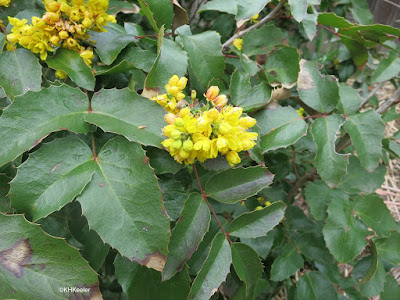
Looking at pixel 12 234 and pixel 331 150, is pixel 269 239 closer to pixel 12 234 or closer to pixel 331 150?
pixel 331 150

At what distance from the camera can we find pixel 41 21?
2.72 feet

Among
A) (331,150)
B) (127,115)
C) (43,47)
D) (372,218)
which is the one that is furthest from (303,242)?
(43,47)

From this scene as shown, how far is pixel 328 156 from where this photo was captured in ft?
3.17

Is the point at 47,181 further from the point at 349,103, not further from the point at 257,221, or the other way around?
the point at 349,103

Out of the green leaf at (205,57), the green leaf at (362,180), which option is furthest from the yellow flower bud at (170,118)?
the green leaf at (362,180)

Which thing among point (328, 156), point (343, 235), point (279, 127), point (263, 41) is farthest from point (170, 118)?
point (343, 235)

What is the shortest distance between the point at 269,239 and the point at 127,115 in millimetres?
771

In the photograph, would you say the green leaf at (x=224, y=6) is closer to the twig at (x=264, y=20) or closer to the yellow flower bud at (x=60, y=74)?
the twig at (x=264, y=20)

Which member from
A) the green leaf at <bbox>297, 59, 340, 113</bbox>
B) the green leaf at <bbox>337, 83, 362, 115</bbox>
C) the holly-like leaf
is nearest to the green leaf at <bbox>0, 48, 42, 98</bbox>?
the holly-like leaf

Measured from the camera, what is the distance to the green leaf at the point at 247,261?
88 cm

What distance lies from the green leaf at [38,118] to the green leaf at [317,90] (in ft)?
2.17

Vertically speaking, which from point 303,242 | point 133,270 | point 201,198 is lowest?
point 303,242

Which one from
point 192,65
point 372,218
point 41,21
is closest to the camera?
point 41,21

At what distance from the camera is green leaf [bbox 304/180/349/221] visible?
51.8 inches
